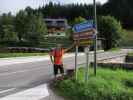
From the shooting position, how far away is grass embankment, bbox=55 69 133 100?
40.6 ft

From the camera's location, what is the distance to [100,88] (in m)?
13.5

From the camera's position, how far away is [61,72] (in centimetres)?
1870

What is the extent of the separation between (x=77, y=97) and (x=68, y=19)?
17396 cm

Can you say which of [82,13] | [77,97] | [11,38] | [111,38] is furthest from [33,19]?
[77,97]

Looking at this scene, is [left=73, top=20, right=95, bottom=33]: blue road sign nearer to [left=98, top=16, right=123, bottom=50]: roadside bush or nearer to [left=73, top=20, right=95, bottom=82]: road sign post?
[left=73, top=20, right=95, bottom=82]: road sign post

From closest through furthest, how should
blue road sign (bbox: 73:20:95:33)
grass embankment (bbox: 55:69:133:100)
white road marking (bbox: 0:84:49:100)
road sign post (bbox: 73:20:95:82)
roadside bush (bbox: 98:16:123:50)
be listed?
1. grass embankment (bbox: 55:69:133:100)
2. white road marking (bbox: 0:84:49:100)
3. road sign post (bbox: 73:20:95:82)
4. blue road sign (bbox: 73:20:95:33)
5. roadside bush (bbox: 98:16:123:50)

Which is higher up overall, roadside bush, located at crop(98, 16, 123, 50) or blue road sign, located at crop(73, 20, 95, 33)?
blue road sign, located at crop(73, 20, 95, 33)

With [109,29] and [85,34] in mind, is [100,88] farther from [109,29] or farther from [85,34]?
[109,29]

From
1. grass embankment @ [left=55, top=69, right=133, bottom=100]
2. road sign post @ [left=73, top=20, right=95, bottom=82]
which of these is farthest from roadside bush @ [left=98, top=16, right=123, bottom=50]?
road sign post @ [left=73, top=20, right=95, bottom=82]

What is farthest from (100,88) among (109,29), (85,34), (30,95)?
(109,29)

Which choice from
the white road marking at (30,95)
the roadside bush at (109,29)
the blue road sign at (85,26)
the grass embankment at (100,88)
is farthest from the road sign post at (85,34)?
the roadside bush at (109,29)

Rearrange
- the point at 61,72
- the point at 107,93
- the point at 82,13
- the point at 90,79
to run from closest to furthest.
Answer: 1. the point at 107,93
2. the point at 90,79
3. the point at 61,72
4. the point at 82,13

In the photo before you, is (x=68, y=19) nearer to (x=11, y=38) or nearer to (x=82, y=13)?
(x=82, y=13)

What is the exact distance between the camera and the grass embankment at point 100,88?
12385 mm
